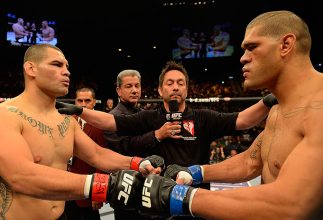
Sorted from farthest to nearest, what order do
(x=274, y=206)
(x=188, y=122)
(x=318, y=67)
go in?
(x=318, y=67)
(x=188, y=122)
(x=274, y=206)

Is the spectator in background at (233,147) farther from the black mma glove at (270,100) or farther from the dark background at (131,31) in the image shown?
the dark background at (131,31)

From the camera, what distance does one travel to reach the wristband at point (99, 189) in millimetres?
1362

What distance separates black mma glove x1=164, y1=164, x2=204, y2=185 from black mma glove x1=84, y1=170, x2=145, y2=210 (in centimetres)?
47

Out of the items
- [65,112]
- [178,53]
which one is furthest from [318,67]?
[65,112]

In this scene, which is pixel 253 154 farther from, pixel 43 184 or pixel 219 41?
pixel 219 41

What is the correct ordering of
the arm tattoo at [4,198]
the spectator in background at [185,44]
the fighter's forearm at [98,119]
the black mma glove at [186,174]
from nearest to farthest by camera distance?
the arm tattoo at [4,198]
the black mma glove at [186,174]
the fighter's forearm at [98,119]
the spectator in background at [185,44]

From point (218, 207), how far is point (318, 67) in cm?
1494

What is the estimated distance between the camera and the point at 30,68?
1.91m

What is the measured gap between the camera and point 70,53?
1522cm

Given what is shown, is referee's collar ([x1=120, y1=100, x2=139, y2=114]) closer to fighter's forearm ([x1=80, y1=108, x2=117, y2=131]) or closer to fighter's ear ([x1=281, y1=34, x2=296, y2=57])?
fighter's forearm ([x1=80, y1=108, x2=117, y2=131])

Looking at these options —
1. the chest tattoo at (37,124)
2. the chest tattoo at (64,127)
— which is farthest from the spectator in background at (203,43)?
the chest tattoo at (37,124)

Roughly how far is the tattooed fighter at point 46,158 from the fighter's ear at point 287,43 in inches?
45.4

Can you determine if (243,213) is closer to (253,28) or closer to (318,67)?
(253,28)

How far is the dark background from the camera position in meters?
13.0
